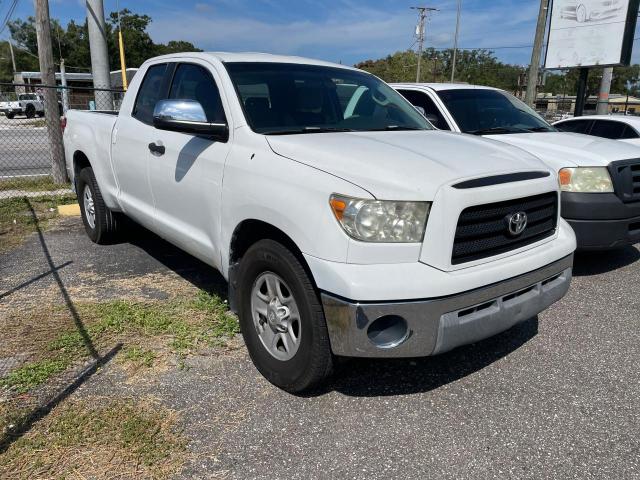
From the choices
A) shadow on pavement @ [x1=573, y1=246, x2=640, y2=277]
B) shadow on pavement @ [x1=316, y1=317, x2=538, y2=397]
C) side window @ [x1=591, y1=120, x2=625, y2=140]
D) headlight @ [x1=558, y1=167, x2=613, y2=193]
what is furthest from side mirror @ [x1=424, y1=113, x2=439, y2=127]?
side window @ [x1=591, y1=120, x2=625, y2=140]

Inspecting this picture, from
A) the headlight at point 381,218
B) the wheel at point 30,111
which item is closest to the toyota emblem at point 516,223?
the headlight at point 381,218

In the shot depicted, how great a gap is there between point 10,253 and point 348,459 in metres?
4.64

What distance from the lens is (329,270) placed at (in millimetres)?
2498

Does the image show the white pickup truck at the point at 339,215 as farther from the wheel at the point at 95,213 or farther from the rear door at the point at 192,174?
the wheel at the point at 95,213

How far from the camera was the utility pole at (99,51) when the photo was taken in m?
9.19

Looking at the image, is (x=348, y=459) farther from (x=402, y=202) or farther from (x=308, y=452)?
(x=402, y=202)

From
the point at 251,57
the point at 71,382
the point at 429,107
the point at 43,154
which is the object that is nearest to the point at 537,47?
the point at 429,107

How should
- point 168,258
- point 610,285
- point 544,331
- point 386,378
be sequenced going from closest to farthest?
point 386,378
point 544,331
point 610,285
point 168,258

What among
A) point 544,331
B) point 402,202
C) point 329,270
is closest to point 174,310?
point 329,270

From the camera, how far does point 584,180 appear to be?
190 inches

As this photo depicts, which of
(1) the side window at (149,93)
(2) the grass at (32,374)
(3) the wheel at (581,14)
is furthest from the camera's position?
(3) the wheel at (581,14)

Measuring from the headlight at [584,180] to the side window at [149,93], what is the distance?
3578 mm

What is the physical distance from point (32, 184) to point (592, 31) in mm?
13270

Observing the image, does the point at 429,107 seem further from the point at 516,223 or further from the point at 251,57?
the point at 516,223
